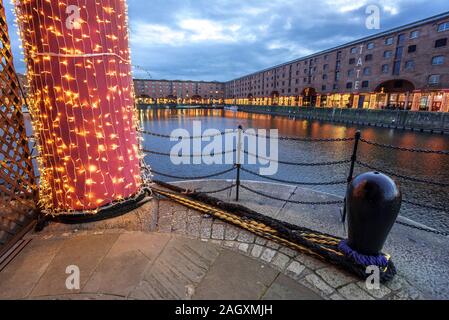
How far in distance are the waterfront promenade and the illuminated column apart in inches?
25.5

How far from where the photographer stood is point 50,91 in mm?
3312

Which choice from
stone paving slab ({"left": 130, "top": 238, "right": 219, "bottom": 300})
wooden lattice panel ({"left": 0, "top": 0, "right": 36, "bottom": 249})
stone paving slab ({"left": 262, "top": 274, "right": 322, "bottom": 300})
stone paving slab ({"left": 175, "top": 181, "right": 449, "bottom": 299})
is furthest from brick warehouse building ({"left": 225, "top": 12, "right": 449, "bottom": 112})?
wooden lattice panel ({"left": 0, "top": 0, "right": 36, "bottom": 249})

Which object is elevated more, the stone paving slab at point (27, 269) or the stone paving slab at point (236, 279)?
the stone paving slab at point (27, 269)

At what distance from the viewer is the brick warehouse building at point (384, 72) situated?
101 ft

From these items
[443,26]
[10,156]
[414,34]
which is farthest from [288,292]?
[414,34]

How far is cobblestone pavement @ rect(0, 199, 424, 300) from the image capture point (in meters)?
2.40

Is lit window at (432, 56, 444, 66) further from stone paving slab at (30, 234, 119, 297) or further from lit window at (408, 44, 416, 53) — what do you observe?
stone paving slab at (30, 234, 119, 297)

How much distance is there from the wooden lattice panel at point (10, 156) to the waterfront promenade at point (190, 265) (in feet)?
1.22

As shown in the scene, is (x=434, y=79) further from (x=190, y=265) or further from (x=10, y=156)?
(x=10, y=156)

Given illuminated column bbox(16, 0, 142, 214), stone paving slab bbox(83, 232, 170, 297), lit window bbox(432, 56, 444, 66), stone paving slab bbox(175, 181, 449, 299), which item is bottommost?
stone paving slab bbox(175, 181, 449, 299)

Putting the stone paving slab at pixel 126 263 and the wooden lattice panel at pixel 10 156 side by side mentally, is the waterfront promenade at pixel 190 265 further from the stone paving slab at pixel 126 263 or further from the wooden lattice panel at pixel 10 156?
the wooden lattice panel at pixel 10 156

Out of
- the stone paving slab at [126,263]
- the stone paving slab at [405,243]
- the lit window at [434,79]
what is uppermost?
Answer: the lit window at [434,79]

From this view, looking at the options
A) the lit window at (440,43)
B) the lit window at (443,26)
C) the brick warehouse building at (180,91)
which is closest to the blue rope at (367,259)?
the lit window at (440,43)
